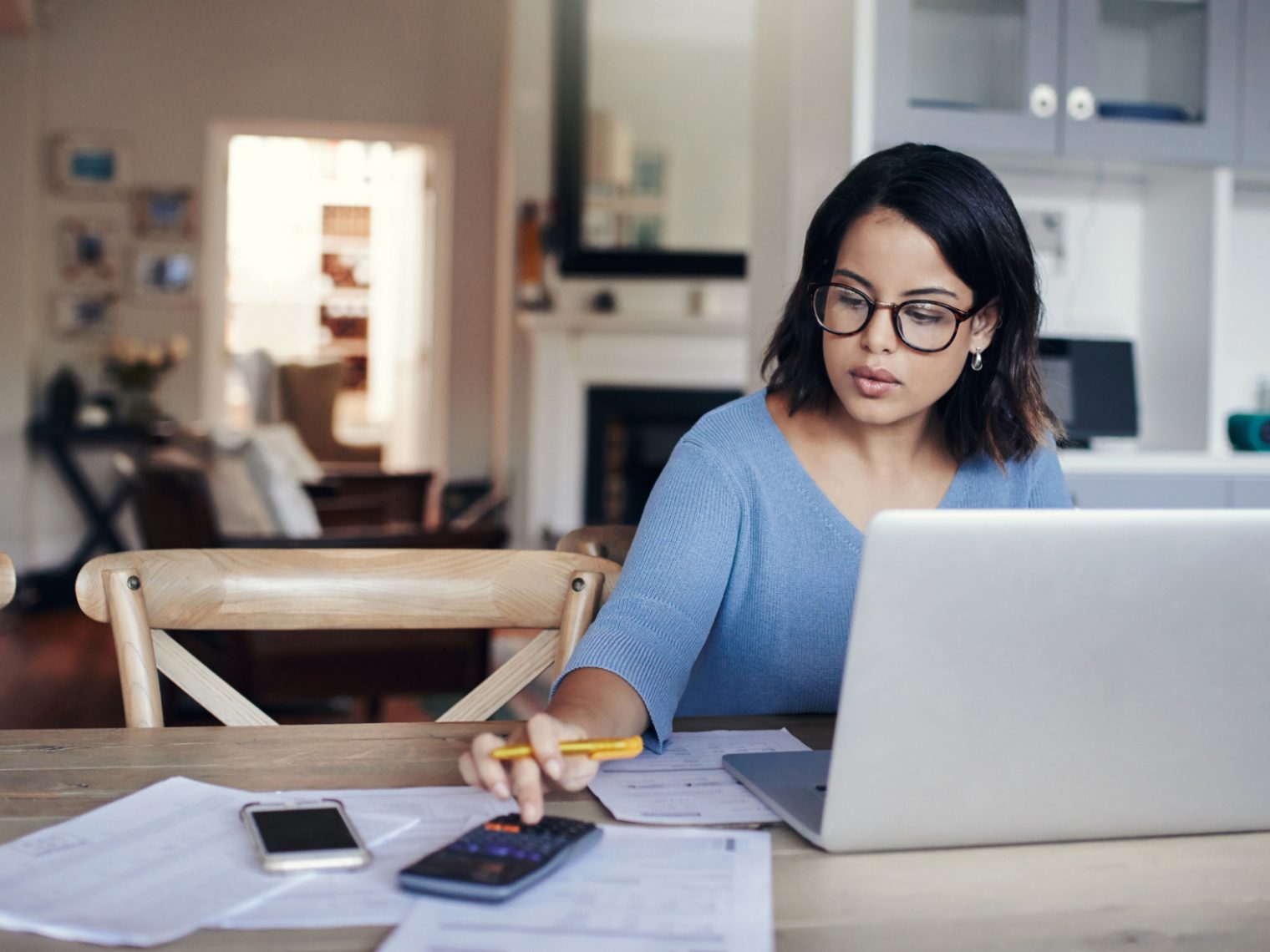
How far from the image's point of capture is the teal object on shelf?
3.06m

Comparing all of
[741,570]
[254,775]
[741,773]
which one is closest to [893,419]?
[741,570]

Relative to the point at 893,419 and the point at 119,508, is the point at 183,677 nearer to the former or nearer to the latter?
the point at 893,419

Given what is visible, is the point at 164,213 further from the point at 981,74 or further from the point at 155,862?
the point at 155,862

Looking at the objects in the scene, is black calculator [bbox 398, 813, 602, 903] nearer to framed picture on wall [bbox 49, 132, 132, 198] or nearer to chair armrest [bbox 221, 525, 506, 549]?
chair armrest [bbox 221, 525, 506, 549]

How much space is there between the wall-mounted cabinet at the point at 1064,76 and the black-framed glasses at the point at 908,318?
154 centimetres

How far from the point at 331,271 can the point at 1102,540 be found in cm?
860

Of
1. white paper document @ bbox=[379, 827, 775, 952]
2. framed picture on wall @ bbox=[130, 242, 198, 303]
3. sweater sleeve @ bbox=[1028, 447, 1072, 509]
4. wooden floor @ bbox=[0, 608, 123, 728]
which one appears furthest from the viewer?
framed picture on wall @ bbox=[130, 242, 198, 303]

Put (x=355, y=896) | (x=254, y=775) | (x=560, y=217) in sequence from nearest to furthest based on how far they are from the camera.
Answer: (x=355, y=896)
(x=254, y=775)
(x=560, y=217)

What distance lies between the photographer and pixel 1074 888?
765mm

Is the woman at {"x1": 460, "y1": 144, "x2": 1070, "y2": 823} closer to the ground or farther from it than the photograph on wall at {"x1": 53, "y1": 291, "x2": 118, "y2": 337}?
closer to the ground

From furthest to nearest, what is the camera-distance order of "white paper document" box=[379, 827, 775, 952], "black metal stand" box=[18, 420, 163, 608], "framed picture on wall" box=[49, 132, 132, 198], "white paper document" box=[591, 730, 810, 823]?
"framed picture on wall" box=[49, 132, 132, 198] < "black metal stand" box=[18, 420, 163, 608] < "white paper document" box=[591, 730, 810, 823] < "white paper document" box=[379, 827, 775, 952]

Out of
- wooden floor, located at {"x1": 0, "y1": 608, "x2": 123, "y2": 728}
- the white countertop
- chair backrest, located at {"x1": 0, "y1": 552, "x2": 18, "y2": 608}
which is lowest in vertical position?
wooden floor, located at {"x1": 0, "y1": 608, "x2": 123, "y2": 728}

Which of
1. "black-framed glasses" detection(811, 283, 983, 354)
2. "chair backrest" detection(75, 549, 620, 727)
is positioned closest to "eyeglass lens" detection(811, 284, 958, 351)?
"black-framed glasses" detection(811, 283, 983, 354)

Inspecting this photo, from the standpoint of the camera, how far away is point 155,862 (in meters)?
0.76
